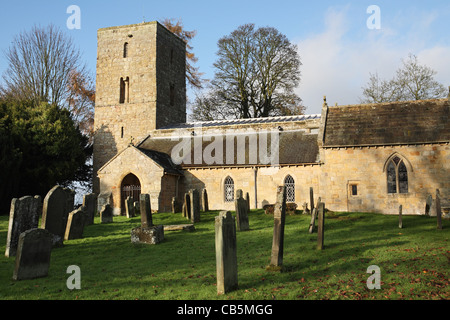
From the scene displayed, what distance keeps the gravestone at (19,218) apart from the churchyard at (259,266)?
0.49 meters

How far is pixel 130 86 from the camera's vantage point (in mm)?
33219

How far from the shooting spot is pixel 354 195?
2141 cm

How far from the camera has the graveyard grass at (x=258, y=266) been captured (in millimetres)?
7988

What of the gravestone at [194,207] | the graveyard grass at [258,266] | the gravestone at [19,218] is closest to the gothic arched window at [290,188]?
the gravestone at [194,207]

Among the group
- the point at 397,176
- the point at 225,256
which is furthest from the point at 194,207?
the point at 397,176

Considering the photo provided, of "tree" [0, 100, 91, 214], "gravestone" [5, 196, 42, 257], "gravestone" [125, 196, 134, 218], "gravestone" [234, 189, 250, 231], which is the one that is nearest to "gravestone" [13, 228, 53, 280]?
"gravestone" [5, 196, 42, 257]

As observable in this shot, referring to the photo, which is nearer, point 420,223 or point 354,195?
point 420,223

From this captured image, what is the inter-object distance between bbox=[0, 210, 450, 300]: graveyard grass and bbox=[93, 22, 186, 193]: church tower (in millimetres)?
18182

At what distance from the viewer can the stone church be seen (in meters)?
21.1

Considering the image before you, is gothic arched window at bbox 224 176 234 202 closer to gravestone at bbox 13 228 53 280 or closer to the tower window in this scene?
the tower window

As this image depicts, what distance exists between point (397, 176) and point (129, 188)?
611 inches
